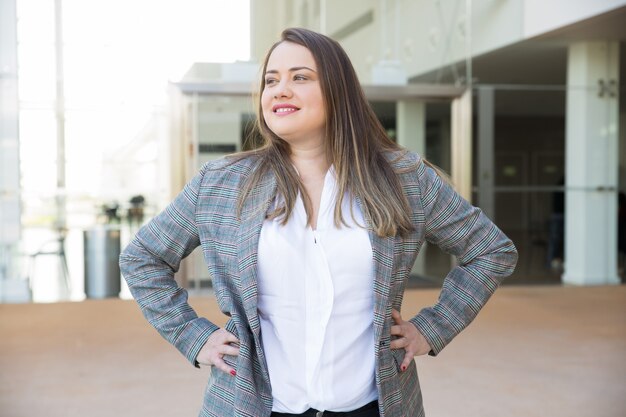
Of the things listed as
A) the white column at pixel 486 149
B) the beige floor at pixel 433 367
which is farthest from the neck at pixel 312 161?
the white column at pixel 486 149

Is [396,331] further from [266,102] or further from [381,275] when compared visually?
[266,102]

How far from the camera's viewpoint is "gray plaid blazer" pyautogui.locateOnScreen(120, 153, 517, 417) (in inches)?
61.0

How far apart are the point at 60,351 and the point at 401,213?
5.20m

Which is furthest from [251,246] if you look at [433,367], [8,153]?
[8,153]

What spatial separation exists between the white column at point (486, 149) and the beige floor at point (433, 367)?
218 cm

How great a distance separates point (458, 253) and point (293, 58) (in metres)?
0.58

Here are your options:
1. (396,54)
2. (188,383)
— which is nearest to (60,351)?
(188,383)

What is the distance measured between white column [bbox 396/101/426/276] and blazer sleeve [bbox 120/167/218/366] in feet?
28.1

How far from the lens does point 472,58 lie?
1036cm

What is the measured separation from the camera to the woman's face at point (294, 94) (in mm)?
1663

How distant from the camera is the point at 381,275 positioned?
155cm

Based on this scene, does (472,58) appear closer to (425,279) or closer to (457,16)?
(457,16)

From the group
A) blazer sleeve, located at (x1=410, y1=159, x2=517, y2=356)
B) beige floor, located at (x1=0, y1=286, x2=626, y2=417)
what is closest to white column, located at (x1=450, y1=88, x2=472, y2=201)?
beige floor, located at (x1=0, y1=286, x2=626, y2=417)

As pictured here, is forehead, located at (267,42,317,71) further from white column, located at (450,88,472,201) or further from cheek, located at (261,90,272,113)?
white column, located at (450,88,472,201)
